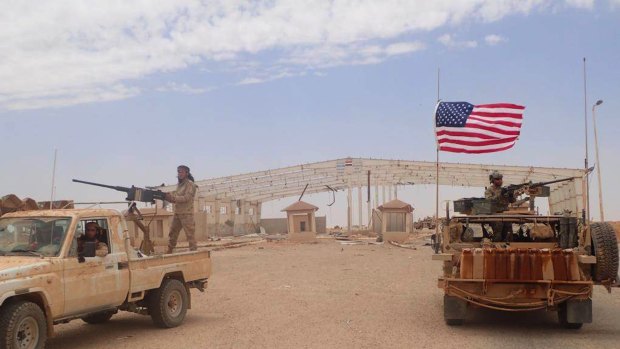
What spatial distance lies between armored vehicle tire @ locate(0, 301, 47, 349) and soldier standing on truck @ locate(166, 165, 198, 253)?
6235 mm

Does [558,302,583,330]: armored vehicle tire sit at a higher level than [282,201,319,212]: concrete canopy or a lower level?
lower

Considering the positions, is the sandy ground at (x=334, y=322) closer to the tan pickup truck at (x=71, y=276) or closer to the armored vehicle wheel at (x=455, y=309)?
the armored vehicle wheel at (x=455, y=309)

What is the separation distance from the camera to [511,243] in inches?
423

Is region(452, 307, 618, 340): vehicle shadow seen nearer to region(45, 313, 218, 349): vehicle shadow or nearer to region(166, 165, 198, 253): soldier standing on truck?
region(45, 313, 218, 349): vehicle shadow

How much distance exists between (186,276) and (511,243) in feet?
17.3

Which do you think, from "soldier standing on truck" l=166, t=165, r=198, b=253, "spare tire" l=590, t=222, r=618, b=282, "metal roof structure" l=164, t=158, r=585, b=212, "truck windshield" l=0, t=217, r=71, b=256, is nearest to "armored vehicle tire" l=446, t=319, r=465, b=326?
"spare tire" l=590, t=222, r=618, b=282

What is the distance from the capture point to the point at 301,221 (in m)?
36.2

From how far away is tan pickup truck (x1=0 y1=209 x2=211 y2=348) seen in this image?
7148mm

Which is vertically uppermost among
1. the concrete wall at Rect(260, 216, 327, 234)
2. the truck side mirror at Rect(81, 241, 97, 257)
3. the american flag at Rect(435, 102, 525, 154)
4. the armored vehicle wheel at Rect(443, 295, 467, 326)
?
the american flag at Rect(435, 102, 525, 154)

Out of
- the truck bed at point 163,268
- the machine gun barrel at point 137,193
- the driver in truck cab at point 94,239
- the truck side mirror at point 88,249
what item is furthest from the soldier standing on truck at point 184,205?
the truck side mirror at point 88,249

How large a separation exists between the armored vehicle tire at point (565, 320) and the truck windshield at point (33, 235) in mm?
6777

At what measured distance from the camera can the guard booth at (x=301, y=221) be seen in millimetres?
35875

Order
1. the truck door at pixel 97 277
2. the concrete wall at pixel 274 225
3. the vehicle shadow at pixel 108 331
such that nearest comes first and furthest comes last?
the truck door at pixel 97 277 → the vehicle shadow at pixel 108 331 → the concrete wall at pixel 274 225

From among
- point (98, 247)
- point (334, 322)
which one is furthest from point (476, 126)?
point (98, 247)
